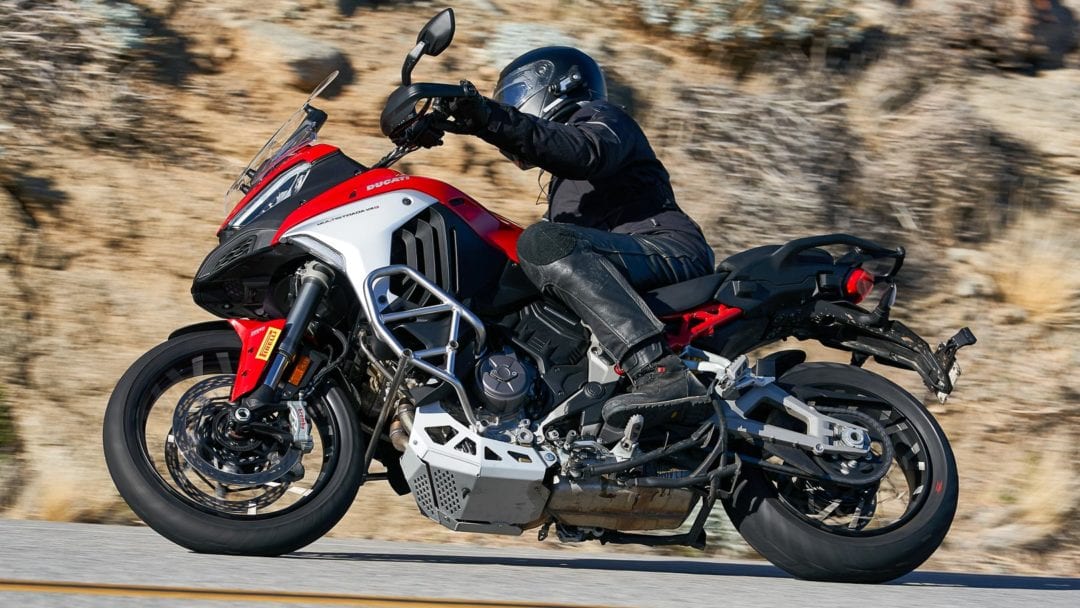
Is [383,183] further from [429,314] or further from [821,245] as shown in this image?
[821,245]

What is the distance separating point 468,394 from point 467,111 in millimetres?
983

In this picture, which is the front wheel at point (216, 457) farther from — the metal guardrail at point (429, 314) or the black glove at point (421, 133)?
the black glove at point (421, 133)

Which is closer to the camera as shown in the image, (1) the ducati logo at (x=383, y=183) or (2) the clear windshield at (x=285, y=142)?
(1) the ducati logo at (x=383, y=183)

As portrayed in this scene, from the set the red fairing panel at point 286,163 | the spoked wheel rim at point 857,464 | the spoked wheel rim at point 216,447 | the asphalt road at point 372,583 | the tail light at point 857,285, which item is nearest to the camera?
the asphalt road at point 372,583

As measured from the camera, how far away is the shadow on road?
15.7ft

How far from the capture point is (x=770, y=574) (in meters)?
5.21

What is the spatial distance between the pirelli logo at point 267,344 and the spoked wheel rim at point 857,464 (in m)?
1.89

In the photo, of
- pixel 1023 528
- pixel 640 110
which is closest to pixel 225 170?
pixel 640 110

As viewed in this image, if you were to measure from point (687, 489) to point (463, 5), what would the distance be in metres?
5.60

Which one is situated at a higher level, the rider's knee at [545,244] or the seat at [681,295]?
the rider's knee at [545,244]

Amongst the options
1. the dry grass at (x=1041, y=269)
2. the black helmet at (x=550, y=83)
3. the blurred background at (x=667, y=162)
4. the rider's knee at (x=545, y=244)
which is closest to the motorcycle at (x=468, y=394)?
the rider's knee at (x=545, y=244)

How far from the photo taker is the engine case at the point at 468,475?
4.27 metres

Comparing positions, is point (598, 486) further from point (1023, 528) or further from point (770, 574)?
point (1023, 528)

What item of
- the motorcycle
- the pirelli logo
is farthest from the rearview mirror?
the pirelli logo
